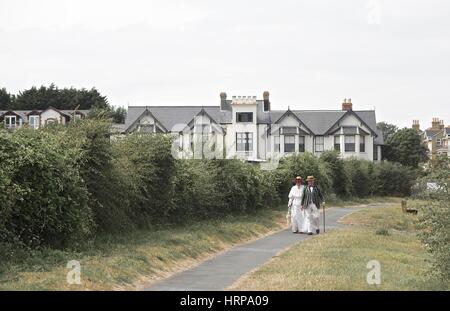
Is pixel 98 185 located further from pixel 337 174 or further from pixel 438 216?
pixel 337 174

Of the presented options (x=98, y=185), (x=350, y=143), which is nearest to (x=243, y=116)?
(x=350, y=143)

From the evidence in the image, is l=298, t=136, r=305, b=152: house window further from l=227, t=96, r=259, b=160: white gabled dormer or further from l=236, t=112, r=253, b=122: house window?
l=236, t=112, r=253, b=122: house window

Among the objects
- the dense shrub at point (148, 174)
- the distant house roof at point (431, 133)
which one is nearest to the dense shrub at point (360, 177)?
the dense shrub at point (148, 174)

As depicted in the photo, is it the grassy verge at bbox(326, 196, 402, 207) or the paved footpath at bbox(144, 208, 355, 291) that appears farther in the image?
the grassy verge at bbox(326, 196, 402, 207)

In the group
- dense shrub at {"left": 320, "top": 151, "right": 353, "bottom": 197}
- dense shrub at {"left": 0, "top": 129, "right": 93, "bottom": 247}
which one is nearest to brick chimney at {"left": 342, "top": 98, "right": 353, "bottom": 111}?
dense shrub at {"left": 320, "top": 151, "right": 353, "bottom": 197}

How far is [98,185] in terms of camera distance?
57.8 feet

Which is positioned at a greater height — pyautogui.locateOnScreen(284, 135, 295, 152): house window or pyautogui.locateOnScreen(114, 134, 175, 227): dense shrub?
pyautogui.locateOnScreen(284, 135, 295, 152): house window

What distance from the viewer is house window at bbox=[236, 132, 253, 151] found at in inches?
2682

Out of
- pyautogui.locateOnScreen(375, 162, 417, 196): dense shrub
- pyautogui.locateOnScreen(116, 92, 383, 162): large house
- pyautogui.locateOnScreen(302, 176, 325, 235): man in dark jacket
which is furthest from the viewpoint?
pyautogui.locateOnScreen(375, 162, 417, 196): dense shrub

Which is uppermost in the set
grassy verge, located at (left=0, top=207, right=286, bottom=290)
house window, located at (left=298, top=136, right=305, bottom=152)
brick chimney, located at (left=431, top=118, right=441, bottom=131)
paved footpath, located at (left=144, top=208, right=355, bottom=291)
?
brick chimney, located at (left=431, top=118, right=441, bottom=131)

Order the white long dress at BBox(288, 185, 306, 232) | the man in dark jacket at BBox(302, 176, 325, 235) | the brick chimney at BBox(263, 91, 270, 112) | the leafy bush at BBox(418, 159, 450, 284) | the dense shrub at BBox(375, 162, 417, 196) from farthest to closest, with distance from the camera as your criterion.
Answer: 1. the brick chimney at BBox(263, 91, 270, 112)
2. the dense shrub at BBox(375, 162, 417, 196)
3. the white long dress at BBox(288, 185, 306, 232)
4. the man in dark jacket at BBox(302, 176, 325, 235)
5. the leafy bush at BBox(418, 159, 450, 284)

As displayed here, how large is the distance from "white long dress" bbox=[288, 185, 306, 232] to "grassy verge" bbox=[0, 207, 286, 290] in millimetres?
1945

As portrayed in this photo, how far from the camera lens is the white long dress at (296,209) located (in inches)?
974

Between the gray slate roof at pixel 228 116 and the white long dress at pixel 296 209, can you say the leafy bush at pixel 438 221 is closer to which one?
the white long dress at pixel 296 209
